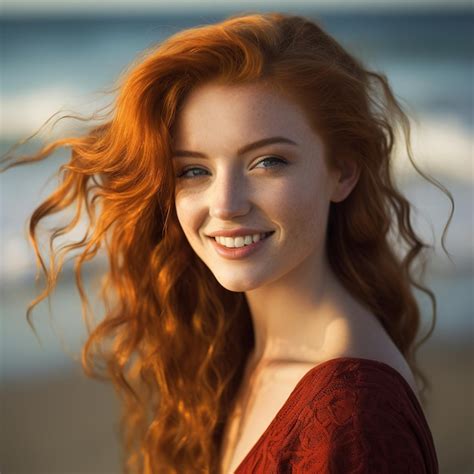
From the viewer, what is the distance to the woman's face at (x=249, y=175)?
7.47 feet

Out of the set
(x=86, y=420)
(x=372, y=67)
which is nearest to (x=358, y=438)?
(x=86, y=420)

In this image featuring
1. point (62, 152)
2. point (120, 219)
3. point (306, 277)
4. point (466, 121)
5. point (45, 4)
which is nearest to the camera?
point (306, 277)

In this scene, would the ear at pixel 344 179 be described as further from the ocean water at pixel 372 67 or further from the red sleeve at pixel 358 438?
the ocean water at pixel 372 67

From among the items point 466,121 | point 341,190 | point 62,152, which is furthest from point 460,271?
point 341,190

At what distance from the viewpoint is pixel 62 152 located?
8.56 metres

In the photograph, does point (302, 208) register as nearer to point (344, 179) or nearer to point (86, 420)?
point (344, 179)

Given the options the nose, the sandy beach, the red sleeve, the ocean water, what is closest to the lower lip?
the nose

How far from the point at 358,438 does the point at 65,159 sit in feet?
22.8

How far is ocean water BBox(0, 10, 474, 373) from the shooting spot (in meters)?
7.29

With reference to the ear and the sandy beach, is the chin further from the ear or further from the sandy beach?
the sandy beach

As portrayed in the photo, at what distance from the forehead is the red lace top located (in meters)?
0.72

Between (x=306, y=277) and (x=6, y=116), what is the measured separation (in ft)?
27.2

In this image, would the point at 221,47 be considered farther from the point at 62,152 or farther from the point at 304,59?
the point at 62,152

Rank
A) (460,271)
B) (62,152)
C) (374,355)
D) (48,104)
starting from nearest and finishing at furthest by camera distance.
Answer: (374,355), (460,271), (62,152), (48,104)
